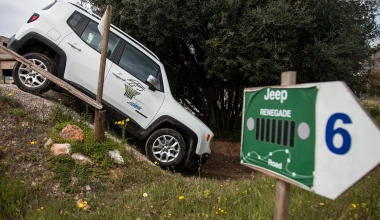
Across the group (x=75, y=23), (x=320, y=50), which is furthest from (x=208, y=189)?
(x=320, y=50)

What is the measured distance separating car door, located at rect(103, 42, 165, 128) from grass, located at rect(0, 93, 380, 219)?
3.10ft

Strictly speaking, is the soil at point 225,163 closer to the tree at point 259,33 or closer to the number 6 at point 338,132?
the tree at point 259,33

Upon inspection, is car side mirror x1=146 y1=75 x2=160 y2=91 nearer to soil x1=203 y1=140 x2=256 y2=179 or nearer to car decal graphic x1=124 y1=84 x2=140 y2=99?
car decal graphic x1=124 y1=84 x2=140 y2=99

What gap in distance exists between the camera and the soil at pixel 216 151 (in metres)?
6.24

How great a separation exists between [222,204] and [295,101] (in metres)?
2.09

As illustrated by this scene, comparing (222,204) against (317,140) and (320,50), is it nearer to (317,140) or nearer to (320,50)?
(317,140)

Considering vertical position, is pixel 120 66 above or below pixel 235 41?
below

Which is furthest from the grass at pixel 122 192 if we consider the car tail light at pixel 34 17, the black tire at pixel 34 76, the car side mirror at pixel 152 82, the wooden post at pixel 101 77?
the car tail light at pixel 34 17

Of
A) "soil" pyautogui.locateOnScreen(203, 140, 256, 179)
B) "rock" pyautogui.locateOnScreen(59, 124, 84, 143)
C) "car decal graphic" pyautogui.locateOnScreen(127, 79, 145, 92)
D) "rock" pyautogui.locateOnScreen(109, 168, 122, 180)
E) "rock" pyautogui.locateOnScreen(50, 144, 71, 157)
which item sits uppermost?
"car decal graphic" pyautogui.locateOnScreen(127, 79, 145, 92)

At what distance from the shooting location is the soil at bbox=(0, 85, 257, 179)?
20.5 ft

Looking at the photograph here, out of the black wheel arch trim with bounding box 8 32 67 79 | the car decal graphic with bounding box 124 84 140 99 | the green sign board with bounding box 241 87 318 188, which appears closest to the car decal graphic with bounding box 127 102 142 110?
the car decal graphic with bounding box 124 84 140 99

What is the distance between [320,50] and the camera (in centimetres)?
854

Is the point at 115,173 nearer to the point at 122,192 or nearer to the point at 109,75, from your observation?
the point at 122,192

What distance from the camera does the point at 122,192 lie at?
455cm
